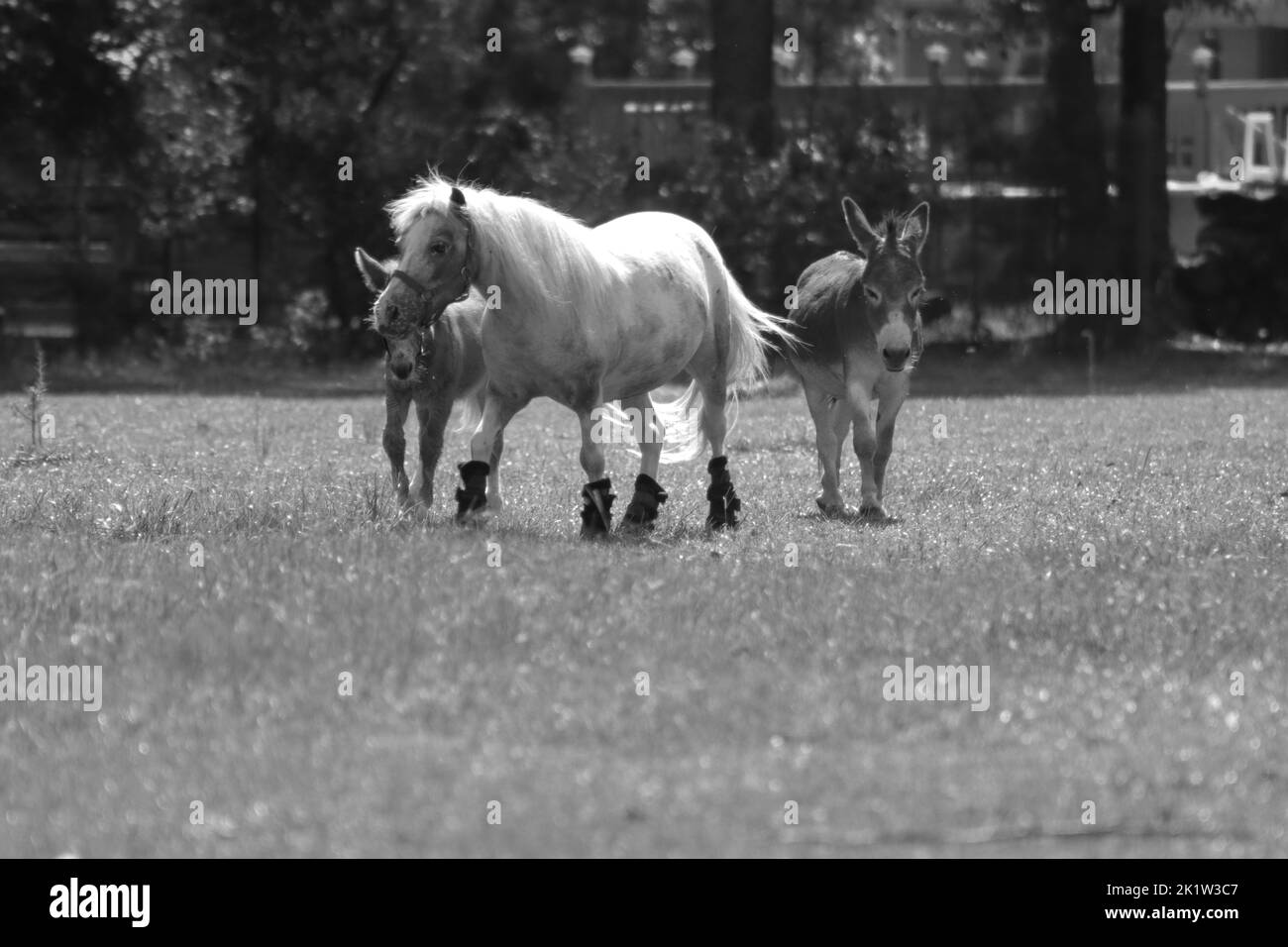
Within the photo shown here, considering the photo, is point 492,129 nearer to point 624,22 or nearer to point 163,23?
point 163,23

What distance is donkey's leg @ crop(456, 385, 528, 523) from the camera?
1101 centimetres

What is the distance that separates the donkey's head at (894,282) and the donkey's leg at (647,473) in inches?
56.9

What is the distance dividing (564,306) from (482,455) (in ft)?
3.15

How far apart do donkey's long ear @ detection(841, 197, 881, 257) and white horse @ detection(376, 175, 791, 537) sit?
0.98 metres

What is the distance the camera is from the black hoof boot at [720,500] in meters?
12.1

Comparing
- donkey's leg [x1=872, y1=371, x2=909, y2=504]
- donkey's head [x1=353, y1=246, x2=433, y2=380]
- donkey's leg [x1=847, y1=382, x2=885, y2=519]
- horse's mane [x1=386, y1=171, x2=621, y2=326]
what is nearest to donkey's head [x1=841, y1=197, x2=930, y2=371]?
donkey's leg [x1=847, y1=382, x2=885, y2=519]

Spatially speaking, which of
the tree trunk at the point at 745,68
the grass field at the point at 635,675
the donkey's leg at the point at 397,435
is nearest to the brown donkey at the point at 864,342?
the grass field at the point at 635,675

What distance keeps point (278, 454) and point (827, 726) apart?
10.9 m

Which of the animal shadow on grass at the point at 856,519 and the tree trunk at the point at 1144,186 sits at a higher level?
the tree trunk at the point at 1144,186

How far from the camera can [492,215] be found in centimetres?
1080

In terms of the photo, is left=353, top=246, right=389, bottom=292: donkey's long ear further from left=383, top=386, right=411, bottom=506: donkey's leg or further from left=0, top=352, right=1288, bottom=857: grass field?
left=0, top=352, right=1288, bottom=857: grass field

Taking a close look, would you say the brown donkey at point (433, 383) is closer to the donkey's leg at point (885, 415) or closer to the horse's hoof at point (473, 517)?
the horse's hoof at point (473, 517)

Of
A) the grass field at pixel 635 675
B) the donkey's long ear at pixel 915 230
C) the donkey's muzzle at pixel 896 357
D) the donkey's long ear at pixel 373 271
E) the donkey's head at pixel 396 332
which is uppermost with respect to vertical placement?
the donkey's long ear at pixel 915 230

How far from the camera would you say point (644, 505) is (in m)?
11.5
